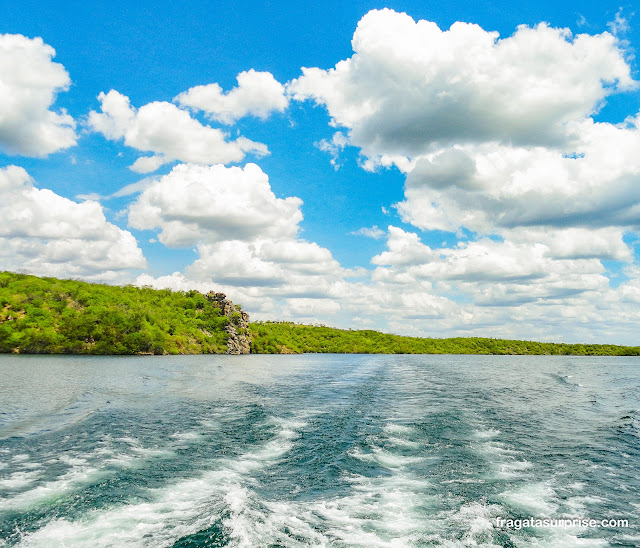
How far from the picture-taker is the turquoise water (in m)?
11.8

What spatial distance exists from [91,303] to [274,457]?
144760mm

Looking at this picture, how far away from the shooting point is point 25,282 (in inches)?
5807

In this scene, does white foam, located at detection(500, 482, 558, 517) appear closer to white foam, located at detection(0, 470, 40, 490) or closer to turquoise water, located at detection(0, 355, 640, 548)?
turquoise water, located at detection(0, 355, 640, 548)

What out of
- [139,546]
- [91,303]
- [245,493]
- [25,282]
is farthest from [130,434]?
[25,282]

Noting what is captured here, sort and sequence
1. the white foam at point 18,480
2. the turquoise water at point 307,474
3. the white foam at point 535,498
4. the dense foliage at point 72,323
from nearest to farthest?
the turquoise water at point 307,474 < the white foam at point 535,498 < the white foam at point 18,480 < the dense foliage at point 72,323

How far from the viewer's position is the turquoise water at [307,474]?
11836 millimetres

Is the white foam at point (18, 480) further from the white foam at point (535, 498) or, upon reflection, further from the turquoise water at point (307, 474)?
the white foam at point (535, 498)

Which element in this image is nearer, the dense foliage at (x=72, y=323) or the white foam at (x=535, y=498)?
the white foam at (x=535, y=498)

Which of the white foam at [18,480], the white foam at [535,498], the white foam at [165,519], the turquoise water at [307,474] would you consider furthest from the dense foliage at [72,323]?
the white foam at [535,498]

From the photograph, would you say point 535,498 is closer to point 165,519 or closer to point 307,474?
point 307,474

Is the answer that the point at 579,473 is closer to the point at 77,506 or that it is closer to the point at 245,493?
the point at 245,493

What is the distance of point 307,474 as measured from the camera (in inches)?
675

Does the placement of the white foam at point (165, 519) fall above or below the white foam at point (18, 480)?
above

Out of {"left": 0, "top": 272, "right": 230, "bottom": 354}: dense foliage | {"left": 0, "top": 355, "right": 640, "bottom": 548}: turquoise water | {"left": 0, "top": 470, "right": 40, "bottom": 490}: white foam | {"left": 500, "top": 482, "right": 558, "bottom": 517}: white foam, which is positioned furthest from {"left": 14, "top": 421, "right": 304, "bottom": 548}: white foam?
{"left": 0, "top": 272, "right": 230, "bottom": 354}: dense foliage
